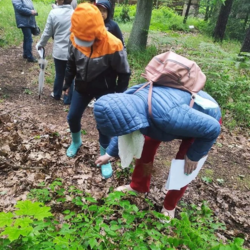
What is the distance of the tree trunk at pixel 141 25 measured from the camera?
7.40 meters

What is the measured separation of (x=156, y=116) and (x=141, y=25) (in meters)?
6.51

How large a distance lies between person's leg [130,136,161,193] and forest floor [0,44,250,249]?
34cm

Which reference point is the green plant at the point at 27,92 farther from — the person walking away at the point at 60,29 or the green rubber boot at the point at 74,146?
the green rubber boot at the point at 74,146

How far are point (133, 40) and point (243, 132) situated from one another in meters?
4.43

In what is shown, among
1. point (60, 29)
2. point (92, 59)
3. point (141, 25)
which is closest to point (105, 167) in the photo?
point (92, 59)

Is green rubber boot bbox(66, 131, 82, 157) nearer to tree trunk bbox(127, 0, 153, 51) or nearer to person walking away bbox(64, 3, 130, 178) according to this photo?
person walking away bbox(64, 3, 130, 178)

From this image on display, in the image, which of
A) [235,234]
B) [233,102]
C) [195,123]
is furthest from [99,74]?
[233,102]

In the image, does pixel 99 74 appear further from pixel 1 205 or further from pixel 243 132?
pixel 243 132

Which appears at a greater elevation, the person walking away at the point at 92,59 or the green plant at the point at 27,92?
the person walking away at the point at 92,59

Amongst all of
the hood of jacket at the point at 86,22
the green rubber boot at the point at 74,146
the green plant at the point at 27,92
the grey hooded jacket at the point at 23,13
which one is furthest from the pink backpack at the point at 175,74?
the grey hooded jacket at the point at 23,13

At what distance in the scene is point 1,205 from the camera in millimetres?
2588

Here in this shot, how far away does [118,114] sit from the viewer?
5.47ft

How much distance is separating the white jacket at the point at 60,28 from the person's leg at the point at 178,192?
3.10 metres

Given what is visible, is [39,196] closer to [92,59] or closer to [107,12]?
[92,59]
